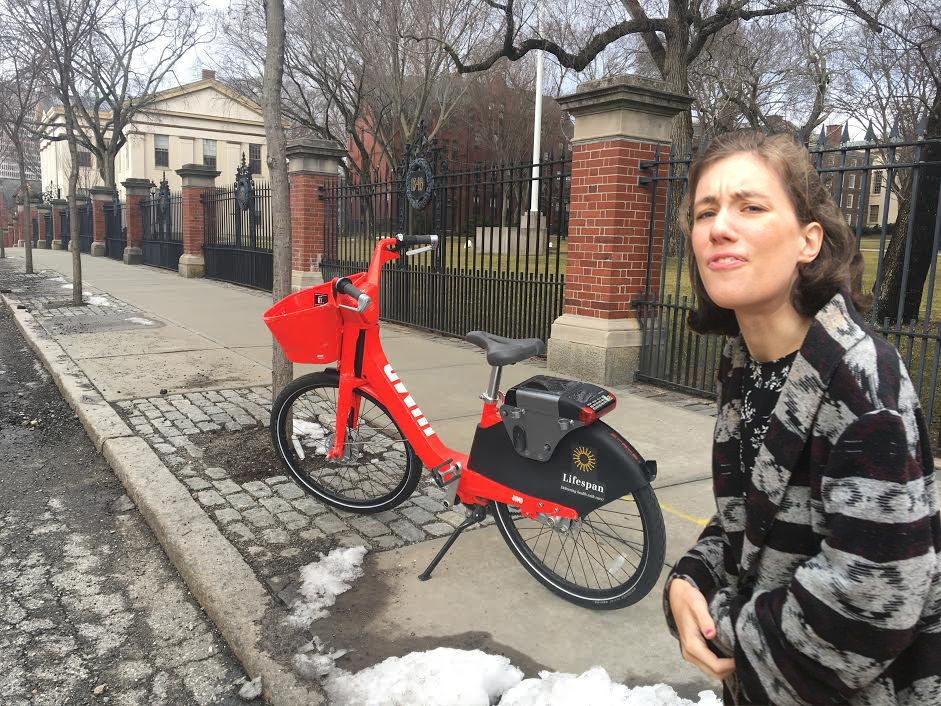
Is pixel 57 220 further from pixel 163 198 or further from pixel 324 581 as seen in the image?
pixel 324 581

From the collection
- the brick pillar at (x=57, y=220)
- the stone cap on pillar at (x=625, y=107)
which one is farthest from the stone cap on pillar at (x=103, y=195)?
the stone cap on pillar at (x=625, y=107)

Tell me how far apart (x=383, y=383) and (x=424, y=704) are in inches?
64.2

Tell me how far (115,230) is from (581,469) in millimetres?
28115

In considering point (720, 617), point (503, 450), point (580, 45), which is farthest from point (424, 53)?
point (720, 617)

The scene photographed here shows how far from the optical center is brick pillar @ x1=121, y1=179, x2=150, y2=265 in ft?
78.5

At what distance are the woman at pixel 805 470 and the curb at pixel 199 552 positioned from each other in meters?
1.73

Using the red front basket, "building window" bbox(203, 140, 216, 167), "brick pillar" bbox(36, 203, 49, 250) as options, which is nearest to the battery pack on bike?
the red front basket

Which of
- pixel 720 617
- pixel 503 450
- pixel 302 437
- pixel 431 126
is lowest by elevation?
pixel 302 437

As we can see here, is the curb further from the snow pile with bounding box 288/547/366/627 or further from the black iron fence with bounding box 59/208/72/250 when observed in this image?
the black iron fence with bounding box 59/208/72/250

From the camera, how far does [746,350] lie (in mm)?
1310

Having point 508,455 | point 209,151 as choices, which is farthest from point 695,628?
point 209,151

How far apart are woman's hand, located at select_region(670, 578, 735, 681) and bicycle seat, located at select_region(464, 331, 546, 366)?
168 cm

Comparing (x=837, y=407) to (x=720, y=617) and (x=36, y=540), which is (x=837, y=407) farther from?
(x=36, y=540)

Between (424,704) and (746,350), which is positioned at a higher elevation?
(746,350)
